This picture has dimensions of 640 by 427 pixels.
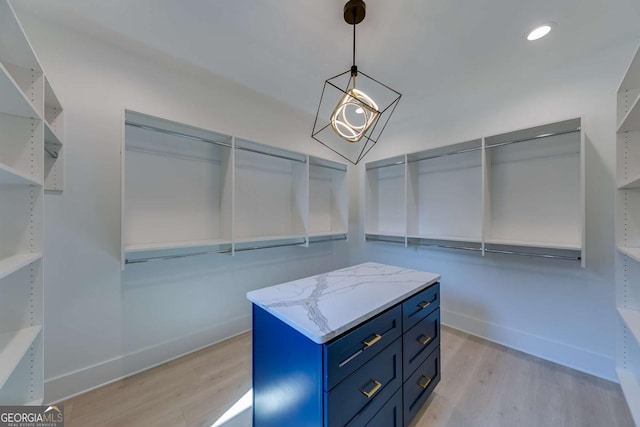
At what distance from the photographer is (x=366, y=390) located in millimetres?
1141

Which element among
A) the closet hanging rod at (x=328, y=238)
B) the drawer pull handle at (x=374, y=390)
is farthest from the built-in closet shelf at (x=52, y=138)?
the closet hanging rod at (x=328, y=238)

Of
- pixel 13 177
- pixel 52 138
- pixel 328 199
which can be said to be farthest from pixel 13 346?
pixel 328 199

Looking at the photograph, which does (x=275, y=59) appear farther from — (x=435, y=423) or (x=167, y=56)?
(x=435, y=423)

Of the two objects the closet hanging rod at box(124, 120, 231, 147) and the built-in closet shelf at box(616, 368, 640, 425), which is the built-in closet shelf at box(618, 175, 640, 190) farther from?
the closet hanging rod at box(124, 120, 231, 147)

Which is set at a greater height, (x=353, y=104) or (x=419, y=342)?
(x=353, y=104)

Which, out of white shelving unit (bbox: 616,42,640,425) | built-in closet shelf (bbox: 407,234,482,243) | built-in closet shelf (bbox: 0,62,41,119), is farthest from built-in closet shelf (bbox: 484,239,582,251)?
built-in closet shelf (bbox: 0,62,41,119)

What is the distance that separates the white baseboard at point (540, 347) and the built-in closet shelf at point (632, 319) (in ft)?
2.43

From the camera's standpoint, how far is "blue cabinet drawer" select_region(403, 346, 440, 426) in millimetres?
1433

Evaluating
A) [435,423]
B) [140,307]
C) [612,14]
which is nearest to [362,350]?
[435,423]

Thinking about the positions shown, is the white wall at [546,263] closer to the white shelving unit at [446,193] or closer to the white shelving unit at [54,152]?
the white shelving unit at [446,193]

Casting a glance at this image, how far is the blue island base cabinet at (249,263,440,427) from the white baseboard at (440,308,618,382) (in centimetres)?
126

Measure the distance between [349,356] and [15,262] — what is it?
1.50 metres

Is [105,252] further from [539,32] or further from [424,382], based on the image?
[539,32]
